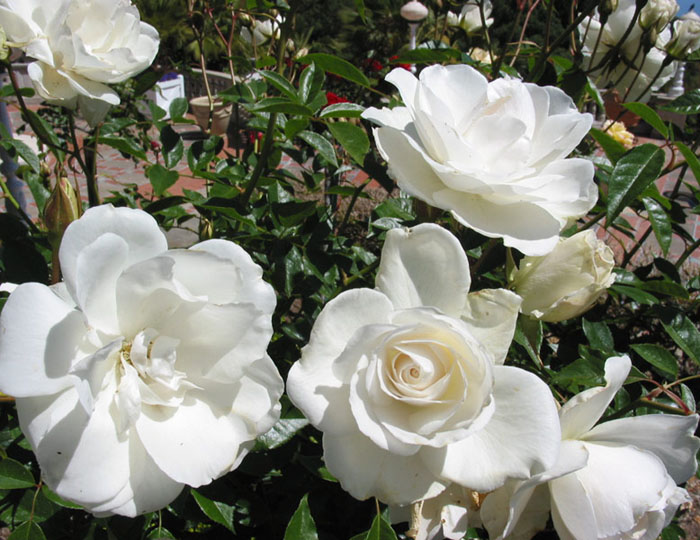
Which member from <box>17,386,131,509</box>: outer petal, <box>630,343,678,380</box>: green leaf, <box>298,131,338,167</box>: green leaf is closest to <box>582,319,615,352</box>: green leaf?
<box>630,343,678,380</box>: green leaf

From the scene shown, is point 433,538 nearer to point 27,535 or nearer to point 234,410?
point 234,410

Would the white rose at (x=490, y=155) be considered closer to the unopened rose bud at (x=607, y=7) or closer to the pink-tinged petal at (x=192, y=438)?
the pink-tinged petal at (x=192, y=438)

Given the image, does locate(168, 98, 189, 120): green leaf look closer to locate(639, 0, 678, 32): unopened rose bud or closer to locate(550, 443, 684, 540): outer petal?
locate(639, 0, 678, 32): unopened rose bud

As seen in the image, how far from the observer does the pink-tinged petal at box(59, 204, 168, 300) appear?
1.45 feet

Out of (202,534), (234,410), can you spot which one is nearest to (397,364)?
(234,410)

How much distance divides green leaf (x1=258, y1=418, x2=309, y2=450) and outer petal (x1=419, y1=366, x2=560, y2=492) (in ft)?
0.71

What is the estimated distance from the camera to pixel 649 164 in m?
0.73

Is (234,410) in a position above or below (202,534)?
above

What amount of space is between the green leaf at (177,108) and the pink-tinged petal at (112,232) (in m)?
0.93

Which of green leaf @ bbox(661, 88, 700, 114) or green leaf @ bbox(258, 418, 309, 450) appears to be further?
green leaf @ bbox(661, 88, 700, 114)

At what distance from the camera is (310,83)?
0.87 m

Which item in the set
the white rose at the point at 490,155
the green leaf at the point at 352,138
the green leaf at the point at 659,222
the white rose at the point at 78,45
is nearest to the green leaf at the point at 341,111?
the green leaf at the point at 352,138

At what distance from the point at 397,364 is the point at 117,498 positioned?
0.83 ft

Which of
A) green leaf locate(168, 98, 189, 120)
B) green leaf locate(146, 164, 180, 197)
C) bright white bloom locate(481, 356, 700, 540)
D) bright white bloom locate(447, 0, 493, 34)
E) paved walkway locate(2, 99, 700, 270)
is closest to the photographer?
bright white bloom locate(481, 356, 700, 540)
